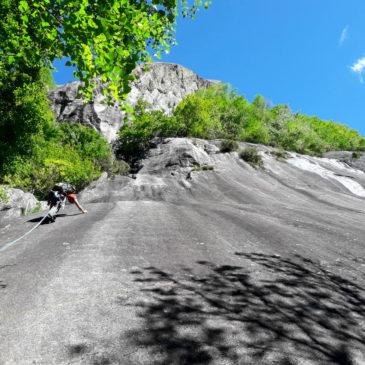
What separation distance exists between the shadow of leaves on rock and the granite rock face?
4789cm

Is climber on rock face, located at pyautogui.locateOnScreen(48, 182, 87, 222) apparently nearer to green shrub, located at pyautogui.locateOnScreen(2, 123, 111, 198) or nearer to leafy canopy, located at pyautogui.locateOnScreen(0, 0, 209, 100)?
leafy canopy, located at pyautogui.locateOnScreen(0, 0, 209, 100)

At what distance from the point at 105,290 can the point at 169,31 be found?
408 inches

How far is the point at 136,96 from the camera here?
7781 centimetres

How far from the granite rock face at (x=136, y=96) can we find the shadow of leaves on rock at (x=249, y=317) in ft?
157

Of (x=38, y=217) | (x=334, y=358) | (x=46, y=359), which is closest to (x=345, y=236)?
(x=334, y=358)

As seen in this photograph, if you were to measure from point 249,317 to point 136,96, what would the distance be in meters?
75.7

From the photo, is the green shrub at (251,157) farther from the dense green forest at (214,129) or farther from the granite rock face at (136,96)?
the granite rock face at (136,96)

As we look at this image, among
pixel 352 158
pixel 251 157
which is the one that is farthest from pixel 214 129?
pixel 352 158

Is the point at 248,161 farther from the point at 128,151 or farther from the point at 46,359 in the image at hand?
the point at 46,359

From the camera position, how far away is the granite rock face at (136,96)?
2603 inches

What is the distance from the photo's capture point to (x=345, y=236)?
45.7 feet

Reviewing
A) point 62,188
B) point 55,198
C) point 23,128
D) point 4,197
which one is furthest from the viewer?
point 23,128

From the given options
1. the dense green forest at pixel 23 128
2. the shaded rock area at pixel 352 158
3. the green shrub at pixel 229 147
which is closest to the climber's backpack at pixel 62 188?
the dense green forest at pixel 23 128

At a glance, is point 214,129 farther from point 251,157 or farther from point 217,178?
point 217,178
